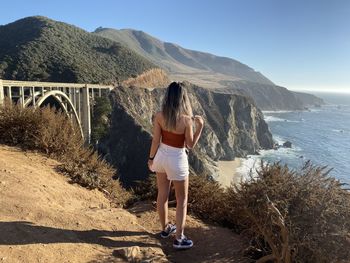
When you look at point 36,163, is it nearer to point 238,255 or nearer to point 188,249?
point 188,249

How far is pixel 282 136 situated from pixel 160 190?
78076 mm

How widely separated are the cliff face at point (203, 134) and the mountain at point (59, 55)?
6070 mm

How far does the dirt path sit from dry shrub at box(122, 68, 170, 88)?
49383 mm

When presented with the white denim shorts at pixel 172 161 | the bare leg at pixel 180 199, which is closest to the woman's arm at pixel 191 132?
the white denim shorts at pixel 172 161

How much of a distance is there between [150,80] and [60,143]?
5687cm

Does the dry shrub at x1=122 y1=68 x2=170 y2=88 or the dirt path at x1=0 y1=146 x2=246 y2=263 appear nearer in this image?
the dirt path at x1=0 y1=146 x2=246 y2=263

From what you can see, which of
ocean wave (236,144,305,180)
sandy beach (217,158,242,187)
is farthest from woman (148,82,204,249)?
ocean wave (236,144,305,180)

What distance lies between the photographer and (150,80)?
62.9 meters

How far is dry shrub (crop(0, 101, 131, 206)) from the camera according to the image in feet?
20.0

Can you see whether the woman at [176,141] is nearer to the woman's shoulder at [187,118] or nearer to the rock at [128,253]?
the woman's shoulder at [187,118]

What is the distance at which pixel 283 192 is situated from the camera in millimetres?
3953

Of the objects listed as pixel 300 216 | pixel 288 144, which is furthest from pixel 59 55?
pixel 300 216

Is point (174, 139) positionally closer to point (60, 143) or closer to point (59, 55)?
point (60, 143)

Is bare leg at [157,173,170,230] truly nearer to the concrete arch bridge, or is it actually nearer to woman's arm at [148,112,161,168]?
woman's arm at [148,112,161,168]
